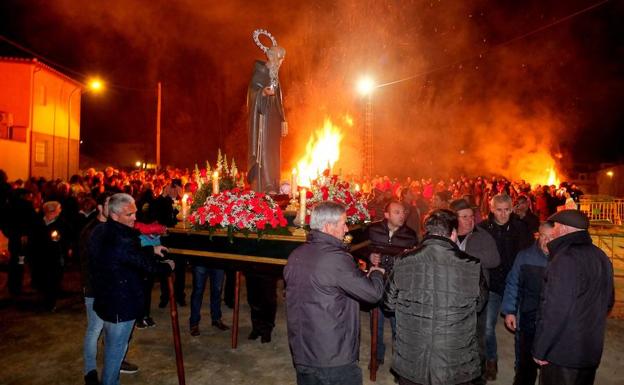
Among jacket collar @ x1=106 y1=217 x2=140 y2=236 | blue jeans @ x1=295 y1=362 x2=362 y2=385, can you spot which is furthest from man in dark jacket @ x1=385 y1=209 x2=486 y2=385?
jacket collar @ x1=106 y1=217 x2=140 y2=236

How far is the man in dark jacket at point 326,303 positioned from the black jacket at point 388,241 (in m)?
2.30

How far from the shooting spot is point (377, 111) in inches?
1641

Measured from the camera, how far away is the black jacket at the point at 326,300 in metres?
3.38

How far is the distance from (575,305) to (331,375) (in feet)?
6.93

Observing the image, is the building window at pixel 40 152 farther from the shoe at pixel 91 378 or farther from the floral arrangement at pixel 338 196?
the shoe at pixel 91 378

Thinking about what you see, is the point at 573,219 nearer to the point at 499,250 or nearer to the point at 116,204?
the point at 499,250

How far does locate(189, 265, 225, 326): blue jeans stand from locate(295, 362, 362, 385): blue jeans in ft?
12.3

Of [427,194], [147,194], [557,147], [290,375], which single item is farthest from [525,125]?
[290,375]

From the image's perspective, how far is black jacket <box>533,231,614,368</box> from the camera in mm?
3682

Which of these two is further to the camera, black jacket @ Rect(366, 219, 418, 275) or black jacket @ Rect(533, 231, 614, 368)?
black jacket @ Rect(366, 219, 418, 275)

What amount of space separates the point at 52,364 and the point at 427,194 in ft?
37.4

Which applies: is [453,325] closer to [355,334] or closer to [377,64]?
[355,334]

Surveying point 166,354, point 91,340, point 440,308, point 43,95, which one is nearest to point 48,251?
point 166,354

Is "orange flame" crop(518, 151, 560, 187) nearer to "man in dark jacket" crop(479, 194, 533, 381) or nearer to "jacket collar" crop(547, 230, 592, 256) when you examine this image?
"man in dark jacket" crop(479, 194, 533, 381)
